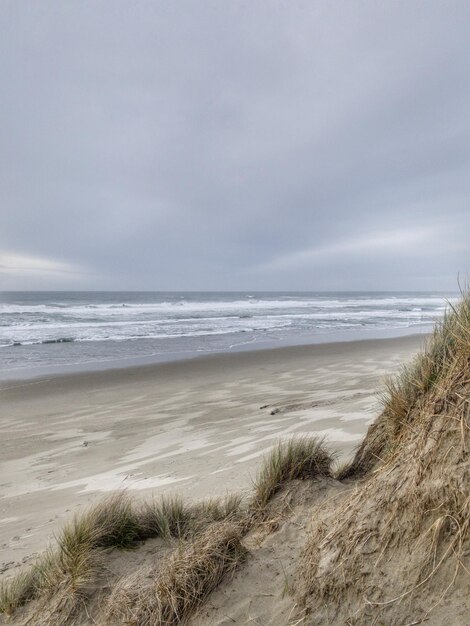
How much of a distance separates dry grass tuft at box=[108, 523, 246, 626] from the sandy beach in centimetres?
159

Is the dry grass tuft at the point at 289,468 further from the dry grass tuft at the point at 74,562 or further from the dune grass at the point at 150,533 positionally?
the dry grass tuft at the point at 74,562

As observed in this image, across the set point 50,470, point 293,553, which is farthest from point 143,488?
point 293,553

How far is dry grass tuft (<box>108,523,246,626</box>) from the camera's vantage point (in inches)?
92.6

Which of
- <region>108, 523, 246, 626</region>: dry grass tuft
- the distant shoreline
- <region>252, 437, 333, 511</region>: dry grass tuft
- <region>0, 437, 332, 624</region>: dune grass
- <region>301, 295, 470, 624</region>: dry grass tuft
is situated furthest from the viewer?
the distant shoreline

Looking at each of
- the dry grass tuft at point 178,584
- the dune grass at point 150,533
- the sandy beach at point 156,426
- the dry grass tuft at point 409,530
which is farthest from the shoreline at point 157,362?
the dry grass tuft at point 178,584

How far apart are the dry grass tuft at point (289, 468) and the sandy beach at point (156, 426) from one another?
3.35 feet

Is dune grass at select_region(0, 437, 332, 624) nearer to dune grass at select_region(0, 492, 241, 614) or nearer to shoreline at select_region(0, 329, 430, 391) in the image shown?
dune grass at select_region(0, 492, 241, 614)

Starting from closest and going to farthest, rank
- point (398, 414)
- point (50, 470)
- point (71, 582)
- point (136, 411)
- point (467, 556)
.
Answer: point (467, 556) < point (71, 582) < point (398, 414) < point (50, 470) < point (136, 411)

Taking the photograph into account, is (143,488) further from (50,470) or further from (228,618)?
(228,618)

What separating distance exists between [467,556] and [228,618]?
4.58 feet

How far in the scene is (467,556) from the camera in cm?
→ 191

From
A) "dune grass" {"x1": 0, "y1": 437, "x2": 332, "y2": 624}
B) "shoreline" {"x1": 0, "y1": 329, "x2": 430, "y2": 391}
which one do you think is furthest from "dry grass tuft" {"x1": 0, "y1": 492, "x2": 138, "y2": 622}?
"shoreline" {"x1": 0, "y1": 329, "x2": 430, "y2": 391}

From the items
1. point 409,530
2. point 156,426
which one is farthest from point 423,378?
point 156,426

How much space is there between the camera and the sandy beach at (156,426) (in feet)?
15.9
